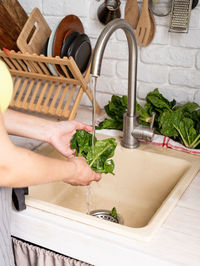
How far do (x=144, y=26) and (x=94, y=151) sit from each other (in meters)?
0.52

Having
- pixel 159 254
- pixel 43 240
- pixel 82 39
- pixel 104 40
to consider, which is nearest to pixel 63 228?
pixel 43 240

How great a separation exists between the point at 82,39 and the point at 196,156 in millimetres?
602

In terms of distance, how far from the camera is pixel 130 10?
1294 mm

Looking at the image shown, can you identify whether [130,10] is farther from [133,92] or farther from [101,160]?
[101,160]

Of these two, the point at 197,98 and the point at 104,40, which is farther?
the point at 197,98

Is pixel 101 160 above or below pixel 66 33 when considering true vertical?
below

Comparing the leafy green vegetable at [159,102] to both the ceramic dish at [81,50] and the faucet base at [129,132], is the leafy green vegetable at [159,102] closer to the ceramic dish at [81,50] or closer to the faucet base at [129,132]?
the faucet base at [129,132]

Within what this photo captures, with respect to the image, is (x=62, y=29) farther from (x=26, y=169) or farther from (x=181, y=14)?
(x=26, y=169)

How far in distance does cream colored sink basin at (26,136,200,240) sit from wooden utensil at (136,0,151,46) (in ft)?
1.32

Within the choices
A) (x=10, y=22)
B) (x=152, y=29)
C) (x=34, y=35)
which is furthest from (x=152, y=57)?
(x=10, y=22)

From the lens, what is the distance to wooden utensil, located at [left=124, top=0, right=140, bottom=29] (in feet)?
4.19

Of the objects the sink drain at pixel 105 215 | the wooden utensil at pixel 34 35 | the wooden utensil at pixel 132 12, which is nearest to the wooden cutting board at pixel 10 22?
the wooden utensil at pixel 34 35

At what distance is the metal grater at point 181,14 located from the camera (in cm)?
119

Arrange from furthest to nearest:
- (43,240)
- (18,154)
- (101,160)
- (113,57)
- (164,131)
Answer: (113,57), (164,131), (101,160), (43,240), (18,154)
